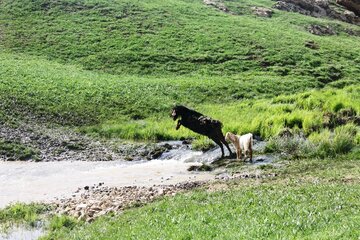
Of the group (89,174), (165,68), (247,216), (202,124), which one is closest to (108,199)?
(89,174)

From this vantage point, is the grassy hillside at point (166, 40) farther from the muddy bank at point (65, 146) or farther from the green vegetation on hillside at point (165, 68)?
the muddy bank at point (65, 146)

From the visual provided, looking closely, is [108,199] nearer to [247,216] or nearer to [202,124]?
[247,216]

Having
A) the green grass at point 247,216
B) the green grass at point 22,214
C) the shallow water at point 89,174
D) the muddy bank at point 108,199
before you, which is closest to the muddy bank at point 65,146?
the shallow water at point 89,174

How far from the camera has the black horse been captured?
23422 mm

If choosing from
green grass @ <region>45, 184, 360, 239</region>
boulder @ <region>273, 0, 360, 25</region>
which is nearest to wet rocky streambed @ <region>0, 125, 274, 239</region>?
green grass @ <region>45, 184, 360, 239</region>

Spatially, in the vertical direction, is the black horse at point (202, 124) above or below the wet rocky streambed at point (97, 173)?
above

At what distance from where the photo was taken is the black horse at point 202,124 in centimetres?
2342

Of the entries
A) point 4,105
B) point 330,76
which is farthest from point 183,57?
point 4,105

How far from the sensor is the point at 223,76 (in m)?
44.1

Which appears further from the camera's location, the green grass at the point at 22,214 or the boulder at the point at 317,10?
the boulder at the point at 317,10

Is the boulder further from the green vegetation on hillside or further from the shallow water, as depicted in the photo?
the shallow water

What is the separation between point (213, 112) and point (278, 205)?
66.4ft

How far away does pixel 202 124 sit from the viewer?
23516 millimetres

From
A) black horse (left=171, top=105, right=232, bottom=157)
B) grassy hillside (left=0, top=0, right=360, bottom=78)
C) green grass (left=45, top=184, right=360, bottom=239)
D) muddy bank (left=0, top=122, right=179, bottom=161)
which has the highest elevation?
green grass (left=45, top=184, right=360, bottom=239)
